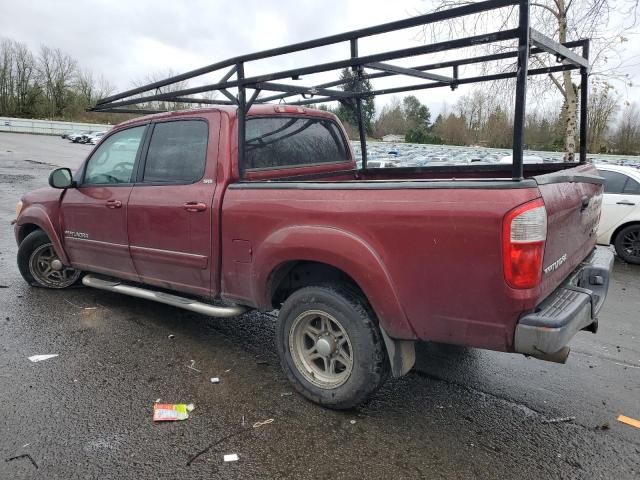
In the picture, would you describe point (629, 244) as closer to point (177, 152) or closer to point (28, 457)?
point (177, 152)

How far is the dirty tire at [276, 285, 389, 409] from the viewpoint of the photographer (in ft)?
9.54

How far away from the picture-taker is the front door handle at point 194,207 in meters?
3.59

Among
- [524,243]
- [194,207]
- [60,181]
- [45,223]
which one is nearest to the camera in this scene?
[524,243]

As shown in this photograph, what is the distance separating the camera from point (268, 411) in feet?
10.2

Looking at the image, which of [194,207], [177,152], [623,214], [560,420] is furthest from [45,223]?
[623,214]

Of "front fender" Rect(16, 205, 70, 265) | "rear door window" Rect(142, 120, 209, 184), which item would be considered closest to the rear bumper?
"rear door window" Rect(142, 120, 209, 184)

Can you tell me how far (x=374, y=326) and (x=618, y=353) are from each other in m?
2.57

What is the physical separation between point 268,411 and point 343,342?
0.65 m

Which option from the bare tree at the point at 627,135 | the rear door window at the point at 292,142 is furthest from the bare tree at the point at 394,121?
the rear door window at the point at 292,142

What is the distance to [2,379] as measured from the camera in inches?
136

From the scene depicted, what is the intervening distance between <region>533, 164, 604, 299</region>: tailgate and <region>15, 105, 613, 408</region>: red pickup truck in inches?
0.7

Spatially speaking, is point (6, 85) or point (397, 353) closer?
point (397, 353)

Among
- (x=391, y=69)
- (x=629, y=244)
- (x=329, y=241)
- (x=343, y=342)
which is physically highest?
(x=391, y=69)

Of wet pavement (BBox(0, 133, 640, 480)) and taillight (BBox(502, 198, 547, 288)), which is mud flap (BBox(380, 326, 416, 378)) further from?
taillight (BBox(502, 198, 547, 288))
